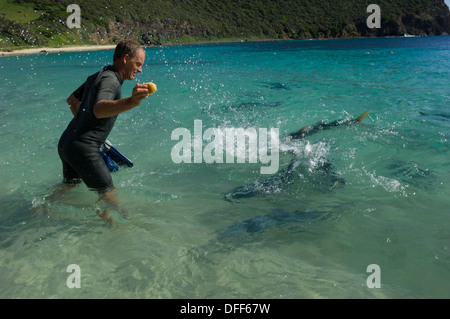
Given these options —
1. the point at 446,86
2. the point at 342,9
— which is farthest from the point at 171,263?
the point at 342,9

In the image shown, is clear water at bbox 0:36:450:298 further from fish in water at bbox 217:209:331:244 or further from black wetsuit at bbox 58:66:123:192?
black wetsuit at bbox 58:66:123:192

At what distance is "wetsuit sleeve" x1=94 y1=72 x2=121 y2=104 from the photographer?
337cm

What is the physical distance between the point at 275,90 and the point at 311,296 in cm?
1462

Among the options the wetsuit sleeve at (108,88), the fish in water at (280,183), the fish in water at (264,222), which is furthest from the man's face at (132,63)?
the fish in water at (280,183)

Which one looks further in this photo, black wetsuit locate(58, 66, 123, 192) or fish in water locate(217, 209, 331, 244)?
fish in water locate(217, 209, 331, 244)

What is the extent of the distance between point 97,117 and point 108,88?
0.33 m

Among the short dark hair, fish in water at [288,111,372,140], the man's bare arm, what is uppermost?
the short dark hair

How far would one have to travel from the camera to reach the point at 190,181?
242 inches

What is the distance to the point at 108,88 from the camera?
343 cm

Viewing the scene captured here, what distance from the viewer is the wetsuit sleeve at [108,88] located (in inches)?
132

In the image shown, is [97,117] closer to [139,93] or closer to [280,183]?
[139,93]

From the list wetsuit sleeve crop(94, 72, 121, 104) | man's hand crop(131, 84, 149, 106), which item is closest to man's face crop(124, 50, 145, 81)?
wetsuit sleeve crop(94, 72, 121, 104)
